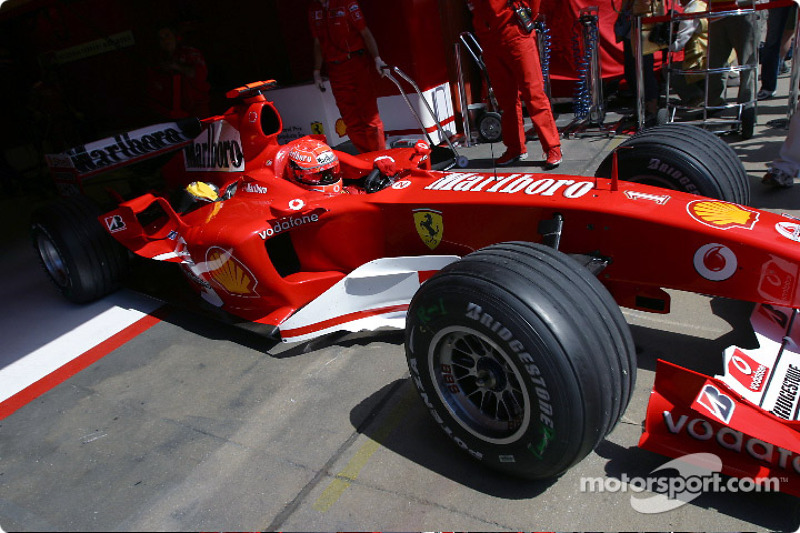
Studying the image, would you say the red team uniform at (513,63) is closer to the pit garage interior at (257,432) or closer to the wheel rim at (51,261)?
the pit garage interior at (257,432)

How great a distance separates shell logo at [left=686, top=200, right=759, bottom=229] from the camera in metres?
2.75

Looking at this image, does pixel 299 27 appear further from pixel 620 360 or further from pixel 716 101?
pixel 620 360

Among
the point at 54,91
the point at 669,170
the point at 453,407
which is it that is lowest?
the point at 453,407

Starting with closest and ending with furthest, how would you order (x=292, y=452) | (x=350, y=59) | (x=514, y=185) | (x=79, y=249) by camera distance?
(x=292, y=452), (x=514, y=185), (x=79, y=249), (x=350, y=59)

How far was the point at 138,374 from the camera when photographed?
400cm

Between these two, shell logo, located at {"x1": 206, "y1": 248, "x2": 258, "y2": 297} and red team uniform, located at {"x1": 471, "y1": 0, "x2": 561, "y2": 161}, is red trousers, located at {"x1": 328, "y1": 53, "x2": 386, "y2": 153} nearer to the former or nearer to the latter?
red team uniform, located at {"x1": 471, "y1": 0, "x2": 561, "y2": 161}

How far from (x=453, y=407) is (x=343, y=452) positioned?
670 millimetres

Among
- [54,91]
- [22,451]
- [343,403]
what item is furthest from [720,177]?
[54,91]

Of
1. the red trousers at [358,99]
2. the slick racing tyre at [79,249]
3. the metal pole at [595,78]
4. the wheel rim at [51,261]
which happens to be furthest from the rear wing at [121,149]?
the metal pole at [595,78]

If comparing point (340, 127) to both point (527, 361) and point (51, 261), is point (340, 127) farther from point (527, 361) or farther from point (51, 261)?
point (527, 361)

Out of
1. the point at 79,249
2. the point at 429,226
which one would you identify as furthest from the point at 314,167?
the point at 79,249

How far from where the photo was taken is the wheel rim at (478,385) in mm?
2445

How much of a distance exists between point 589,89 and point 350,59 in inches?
126

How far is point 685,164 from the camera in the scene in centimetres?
346
